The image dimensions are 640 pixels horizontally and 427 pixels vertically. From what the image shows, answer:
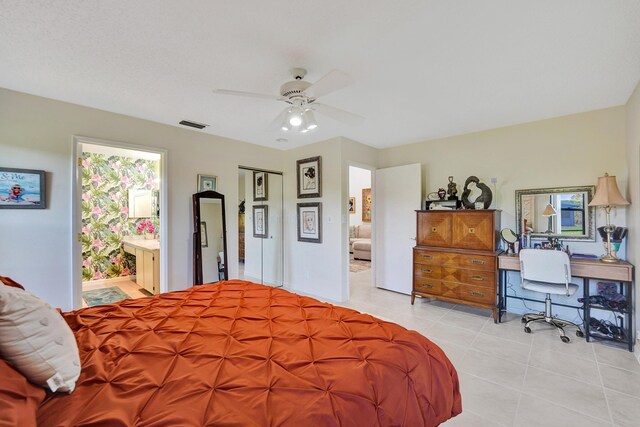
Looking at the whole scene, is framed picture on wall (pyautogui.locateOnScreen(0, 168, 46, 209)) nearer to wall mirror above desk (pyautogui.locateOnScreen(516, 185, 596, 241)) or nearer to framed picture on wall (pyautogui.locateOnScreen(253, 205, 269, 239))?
framed picture on wall (pyautogui.locateOnScreen(253, 205, 269, 239))

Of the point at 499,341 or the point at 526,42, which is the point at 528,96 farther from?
the point at 499,341

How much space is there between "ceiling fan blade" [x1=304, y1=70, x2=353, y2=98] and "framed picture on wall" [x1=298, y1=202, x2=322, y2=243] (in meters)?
2.47

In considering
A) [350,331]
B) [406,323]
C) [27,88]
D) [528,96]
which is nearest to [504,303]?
[406,323]

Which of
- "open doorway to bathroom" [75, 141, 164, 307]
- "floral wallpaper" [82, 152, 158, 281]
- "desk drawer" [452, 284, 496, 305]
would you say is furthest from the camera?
"floral wallpaper" [82, 152, 158, 281]

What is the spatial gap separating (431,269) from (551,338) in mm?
1359

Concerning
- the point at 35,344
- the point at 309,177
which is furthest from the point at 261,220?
the point at 35,344

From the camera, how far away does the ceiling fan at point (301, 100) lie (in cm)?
194

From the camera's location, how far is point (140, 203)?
16.9 ft

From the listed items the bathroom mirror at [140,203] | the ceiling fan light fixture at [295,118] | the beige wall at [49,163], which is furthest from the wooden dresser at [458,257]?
the bathroom mirror at [140,203]

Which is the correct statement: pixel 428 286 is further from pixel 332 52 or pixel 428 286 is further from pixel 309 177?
pixel 332 52

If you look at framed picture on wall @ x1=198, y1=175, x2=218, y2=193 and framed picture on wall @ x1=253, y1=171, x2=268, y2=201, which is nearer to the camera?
framed picture on wall @ x1=198, y1=175, x2=218, y2=193

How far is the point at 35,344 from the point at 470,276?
12.4 ft

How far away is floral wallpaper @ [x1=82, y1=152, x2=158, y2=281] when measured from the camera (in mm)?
4801

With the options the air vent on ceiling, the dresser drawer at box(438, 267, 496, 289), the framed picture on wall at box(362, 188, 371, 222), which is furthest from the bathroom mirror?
the framed picture on wall at box(362, 188, 371, 222)
